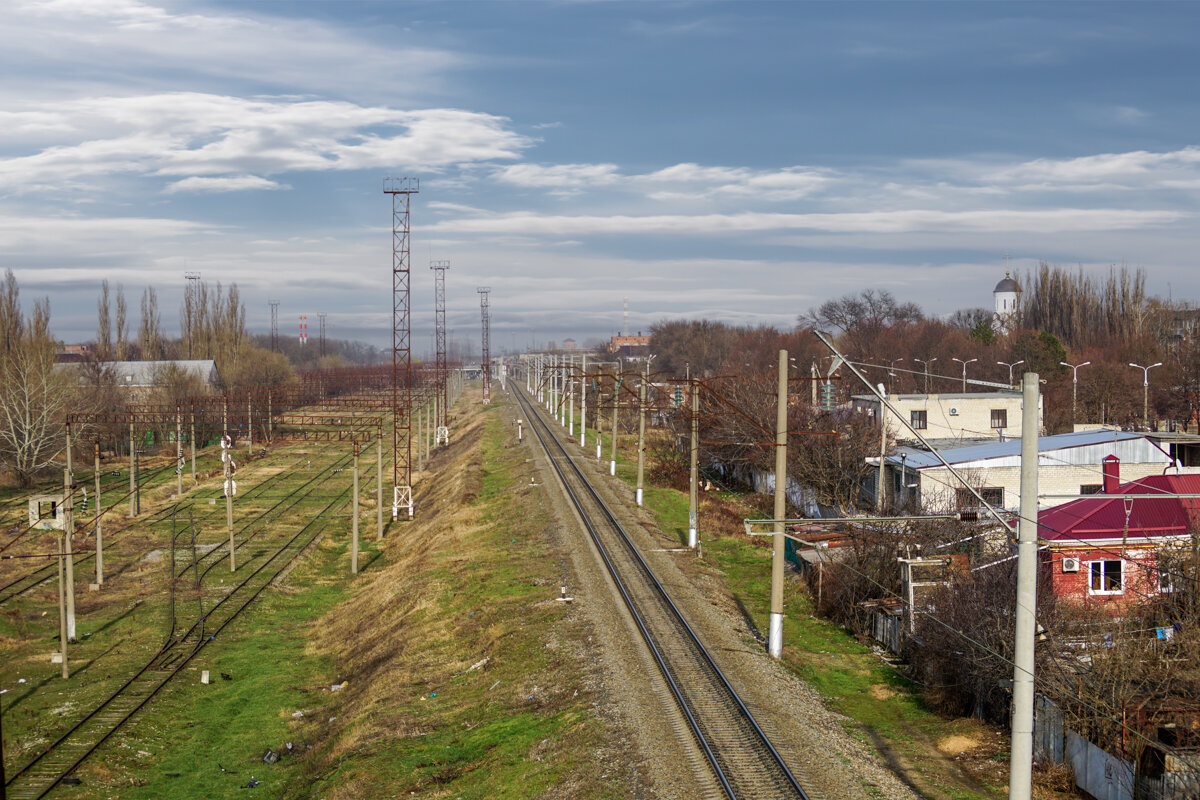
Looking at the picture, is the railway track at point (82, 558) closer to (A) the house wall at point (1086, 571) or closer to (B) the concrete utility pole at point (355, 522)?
(B) the concrete utility pole at point (355, 522)

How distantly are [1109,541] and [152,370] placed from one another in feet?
311

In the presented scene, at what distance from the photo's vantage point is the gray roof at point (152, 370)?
3740 inches

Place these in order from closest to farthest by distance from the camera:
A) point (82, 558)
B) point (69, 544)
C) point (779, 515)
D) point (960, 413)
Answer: point (779, 515) → point (69, 544) → point (82, 558) → point (960, 413)

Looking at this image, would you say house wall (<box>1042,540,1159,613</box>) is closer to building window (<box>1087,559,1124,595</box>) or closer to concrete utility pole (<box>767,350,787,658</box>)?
building window (<box>1087,559,1124,595</box>)

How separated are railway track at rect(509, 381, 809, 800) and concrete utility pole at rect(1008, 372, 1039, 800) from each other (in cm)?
421

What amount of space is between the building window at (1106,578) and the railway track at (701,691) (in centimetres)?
1111

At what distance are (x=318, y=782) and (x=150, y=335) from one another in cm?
11307

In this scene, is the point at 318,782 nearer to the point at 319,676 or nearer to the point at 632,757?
the point at 632,757

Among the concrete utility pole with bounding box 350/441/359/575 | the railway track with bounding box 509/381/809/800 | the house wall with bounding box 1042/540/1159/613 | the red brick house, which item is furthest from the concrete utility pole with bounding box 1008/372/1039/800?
the concrete utility pole with bounding box 350/441/359/575

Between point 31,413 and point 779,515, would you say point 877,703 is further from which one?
point 31,413

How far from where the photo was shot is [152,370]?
98250 millimetres

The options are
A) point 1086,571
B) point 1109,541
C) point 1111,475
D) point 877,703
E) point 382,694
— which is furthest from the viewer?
point 1111,475

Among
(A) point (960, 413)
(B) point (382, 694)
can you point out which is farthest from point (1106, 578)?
(A) point (960, 413)

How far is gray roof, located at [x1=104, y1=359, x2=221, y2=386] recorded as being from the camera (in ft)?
312
